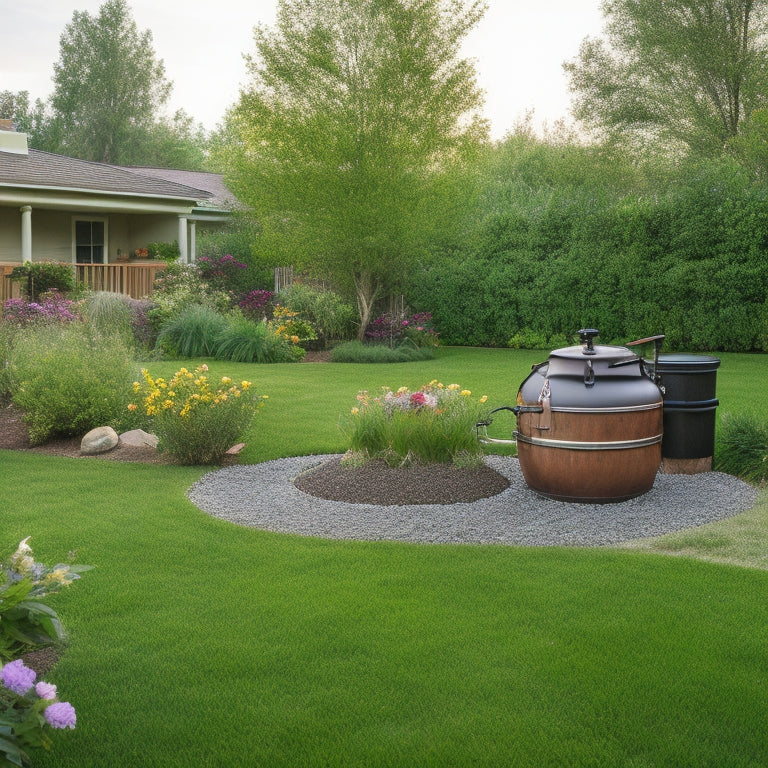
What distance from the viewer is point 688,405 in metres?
7.71

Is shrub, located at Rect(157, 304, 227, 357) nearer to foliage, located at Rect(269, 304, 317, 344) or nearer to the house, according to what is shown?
foliage, located at Rect(269, 304, 317, 344)

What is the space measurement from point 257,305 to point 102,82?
36917 mm

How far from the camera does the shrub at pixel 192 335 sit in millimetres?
18203

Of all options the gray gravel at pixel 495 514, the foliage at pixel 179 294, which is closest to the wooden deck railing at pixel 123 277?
the foliage at pixel 179 294

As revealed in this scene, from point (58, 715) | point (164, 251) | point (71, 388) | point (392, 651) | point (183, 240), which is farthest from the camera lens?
point (183, 240)

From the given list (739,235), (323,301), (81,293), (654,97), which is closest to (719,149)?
(654,97)

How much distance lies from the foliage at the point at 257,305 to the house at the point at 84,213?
3.35 metres

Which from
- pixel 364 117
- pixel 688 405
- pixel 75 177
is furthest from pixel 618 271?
pixel 75 177

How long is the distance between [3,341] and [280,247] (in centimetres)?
907

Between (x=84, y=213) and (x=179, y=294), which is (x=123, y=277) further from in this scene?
(x=84, y=213)

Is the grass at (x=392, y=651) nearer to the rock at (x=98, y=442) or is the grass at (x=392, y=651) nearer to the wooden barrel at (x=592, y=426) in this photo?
the wooden barrel at (x=592, y=426)

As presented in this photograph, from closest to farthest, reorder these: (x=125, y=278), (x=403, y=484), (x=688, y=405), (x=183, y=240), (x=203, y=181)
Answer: (x=403, y=484) → (x=688, y=405) → (x=125, y=278) → (x=183, y=240) → (x=203, y=181)

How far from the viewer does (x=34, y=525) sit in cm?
619

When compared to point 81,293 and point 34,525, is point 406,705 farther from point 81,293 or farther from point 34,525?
point 81,293
